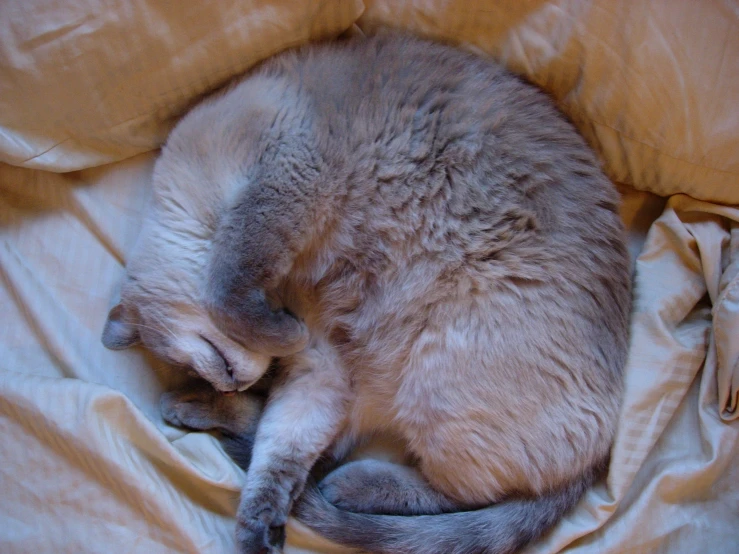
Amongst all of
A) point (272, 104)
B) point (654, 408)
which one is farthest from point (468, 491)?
point (272, 104)

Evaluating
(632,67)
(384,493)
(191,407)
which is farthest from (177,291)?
(632,67)

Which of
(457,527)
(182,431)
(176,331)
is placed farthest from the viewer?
(182,431)

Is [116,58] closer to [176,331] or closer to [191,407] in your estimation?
[176,331]

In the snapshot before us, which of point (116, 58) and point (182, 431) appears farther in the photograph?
point (182, 431)

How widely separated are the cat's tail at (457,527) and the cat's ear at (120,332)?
670 millimetres

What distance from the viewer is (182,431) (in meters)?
1.70

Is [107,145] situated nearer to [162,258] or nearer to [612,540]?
[162,258]

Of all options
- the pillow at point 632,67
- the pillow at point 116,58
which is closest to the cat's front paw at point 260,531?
the pillow at point 116,58

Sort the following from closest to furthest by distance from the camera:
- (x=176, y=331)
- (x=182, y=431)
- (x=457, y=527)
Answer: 1. (x=457, y=527)
2. (x=176, y=331)
3. (x=182, y=431)

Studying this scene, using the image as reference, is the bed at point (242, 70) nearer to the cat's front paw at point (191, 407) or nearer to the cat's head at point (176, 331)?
the cat's front paw at point (191, 407)

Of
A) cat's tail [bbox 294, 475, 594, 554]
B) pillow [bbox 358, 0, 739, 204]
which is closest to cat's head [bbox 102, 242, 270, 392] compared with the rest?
cat's tail [bbox 294, 475, 594, 554]

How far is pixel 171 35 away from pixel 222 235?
20.5 inches

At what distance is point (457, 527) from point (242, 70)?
4.22 feet

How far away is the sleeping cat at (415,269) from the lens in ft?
4.80
